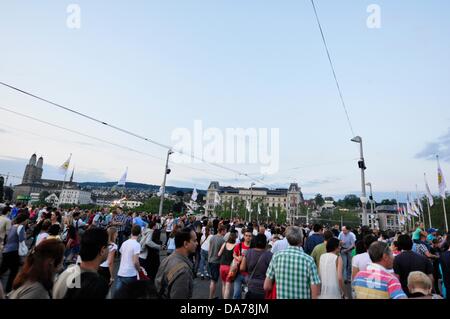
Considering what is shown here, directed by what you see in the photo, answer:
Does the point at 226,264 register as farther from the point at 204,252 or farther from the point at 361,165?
the point at 361,165

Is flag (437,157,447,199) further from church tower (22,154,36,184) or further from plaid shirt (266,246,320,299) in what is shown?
church tower (22,154,36,184)

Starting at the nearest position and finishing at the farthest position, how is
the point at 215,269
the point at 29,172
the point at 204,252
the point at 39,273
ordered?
the point at 39,273 → the point at 215,269 → the point at 204,252 → the point at 29,172

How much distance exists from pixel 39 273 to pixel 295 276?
3196mm

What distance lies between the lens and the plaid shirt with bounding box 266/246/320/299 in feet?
12.6

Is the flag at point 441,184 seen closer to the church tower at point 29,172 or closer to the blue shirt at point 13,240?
the blue shirt at point 13,240

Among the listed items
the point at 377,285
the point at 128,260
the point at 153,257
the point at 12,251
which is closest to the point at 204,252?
the point at 153,257

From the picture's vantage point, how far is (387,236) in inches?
434

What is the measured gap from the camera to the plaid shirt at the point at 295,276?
383 cm

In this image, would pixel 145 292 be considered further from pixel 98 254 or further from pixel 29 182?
pixel 29 182

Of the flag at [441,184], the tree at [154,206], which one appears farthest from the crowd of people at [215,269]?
the tree at [154,206]

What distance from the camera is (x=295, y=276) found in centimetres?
386

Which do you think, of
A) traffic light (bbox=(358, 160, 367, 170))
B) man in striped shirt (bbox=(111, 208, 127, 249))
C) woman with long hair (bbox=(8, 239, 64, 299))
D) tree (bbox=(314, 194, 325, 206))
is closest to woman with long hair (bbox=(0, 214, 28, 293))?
woman with long hair (bbox=(8, 239, 64, 299))

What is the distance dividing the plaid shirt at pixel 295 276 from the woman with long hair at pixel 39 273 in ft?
9.61

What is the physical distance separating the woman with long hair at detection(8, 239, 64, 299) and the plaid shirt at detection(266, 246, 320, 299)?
2.93 meters
